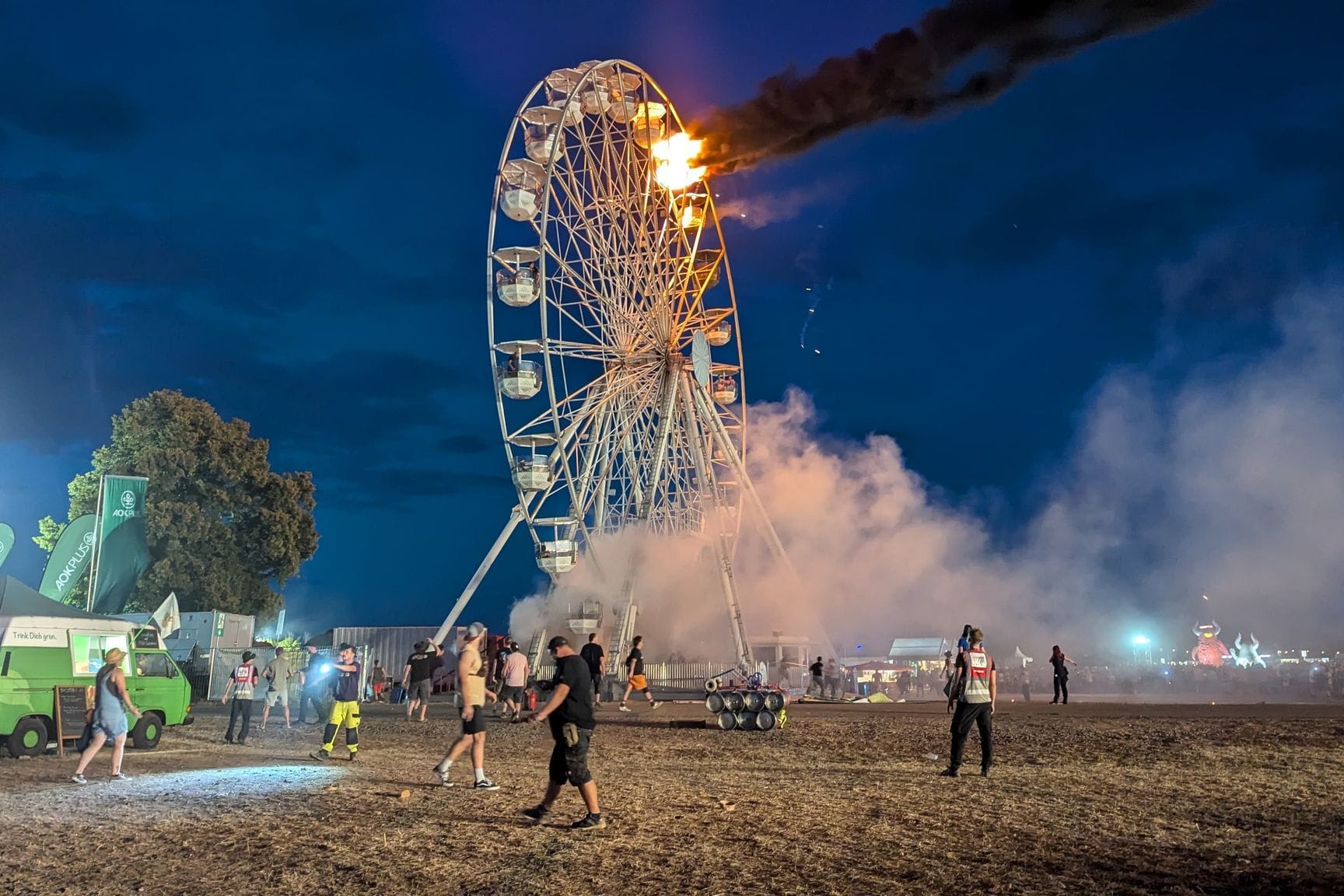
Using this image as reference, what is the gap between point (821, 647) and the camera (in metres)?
45.6

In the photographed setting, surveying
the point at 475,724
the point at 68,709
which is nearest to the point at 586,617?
the point at 68,709

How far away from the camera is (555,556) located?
117ft

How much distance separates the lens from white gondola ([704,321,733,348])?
40.6 m

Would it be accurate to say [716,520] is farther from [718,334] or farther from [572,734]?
[572,734]

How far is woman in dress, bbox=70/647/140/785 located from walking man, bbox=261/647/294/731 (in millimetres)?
9131

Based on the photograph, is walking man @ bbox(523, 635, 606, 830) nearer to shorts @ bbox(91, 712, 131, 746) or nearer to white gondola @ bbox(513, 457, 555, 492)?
shorts @ bbox(91, 712, 131, 746)

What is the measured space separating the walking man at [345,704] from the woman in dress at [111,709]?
262 cm

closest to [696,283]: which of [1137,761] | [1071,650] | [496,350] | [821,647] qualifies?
[496,350]

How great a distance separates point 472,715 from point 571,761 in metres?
2.77

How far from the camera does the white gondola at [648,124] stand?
34875mm

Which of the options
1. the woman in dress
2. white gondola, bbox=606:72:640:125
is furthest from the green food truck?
white gondola, bbox=606:72:640:125

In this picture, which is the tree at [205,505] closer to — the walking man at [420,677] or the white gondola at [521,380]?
the white gondola at [521,380]

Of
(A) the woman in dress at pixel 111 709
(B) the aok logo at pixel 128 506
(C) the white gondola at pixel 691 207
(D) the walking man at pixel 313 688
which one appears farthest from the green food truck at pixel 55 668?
(C) the white gondola at pixel 691 207

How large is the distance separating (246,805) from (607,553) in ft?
106
